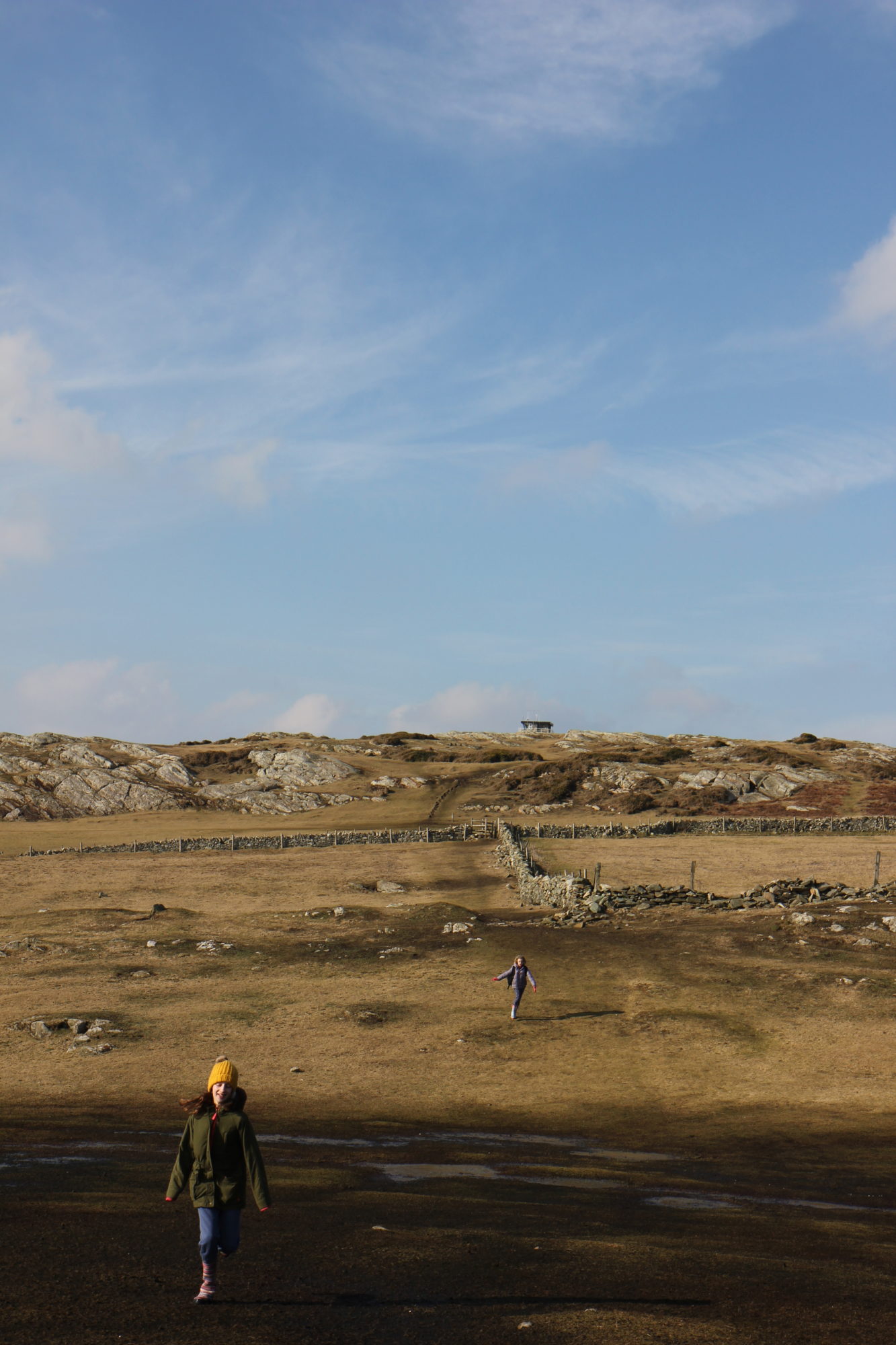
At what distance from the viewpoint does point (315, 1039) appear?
2922 cm

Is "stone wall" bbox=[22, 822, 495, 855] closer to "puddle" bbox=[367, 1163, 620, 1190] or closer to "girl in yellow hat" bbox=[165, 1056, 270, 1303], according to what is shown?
"puddle" bbox=[367, 1163, 620, 1190]

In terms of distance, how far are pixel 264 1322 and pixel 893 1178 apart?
12.7 meters

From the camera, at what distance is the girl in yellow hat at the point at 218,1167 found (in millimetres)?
10320

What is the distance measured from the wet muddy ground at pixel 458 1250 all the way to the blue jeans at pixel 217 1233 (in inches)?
17.5

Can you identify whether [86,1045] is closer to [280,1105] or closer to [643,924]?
[280,1105]

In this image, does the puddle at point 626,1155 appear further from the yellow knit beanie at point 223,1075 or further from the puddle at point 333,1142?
the yellow knit beanie at point 223,1075

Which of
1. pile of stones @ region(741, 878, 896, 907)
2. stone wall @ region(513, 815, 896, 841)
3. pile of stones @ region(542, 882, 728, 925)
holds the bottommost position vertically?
pile of stones @ region(542, 882, 728, 925)

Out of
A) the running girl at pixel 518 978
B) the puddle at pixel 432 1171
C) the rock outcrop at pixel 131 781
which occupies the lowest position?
the puddle at pixel 432 1171

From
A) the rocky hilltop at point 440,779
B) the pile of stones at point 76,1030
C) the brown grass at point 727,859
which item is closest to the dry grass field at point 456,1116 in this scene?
the pile of stones at point 76,1030

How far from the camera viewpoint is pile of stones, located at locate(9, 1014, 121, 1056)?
93.1 feet

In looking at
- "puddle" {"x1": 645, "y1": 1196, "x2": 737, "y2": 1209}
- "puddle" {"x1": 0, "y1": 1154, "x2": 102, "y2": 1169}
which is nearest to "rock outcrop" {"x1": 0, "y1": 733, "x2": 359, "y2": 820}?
"puddle" {"x1": 0, "y1": 1154, "x2": 102, "y2": 1169}

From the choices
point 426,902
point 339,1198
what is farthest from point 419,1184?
point 426,902

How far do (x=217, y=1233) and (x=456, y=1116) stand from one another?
13903mm

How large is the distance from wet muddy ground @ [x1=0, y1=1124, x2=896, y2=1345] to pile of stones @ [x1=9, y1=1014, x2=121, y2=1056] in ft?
30.8
